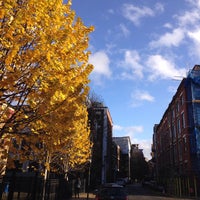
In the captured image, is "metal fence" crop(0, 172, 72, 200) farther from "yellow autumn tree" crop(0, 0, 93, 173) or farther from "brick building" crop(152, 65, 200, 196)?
"brick building" crop(152, 65, 200, 196)

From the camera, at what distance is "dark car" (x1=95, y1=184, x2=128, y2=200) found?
12744mm

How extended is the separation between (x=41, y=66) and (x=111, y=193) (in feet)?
29.7

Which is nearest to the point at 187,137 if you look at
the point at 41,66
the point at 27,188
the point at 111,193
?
the point at 111,193

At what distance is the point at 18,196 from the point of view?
44.0 ft

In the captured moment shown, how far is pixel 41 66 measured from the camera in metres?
6.27

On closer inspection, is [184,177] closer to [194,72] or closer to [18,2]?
[194,72]

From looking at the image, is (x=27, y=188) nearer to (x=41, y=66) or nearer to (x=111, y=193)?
(x=111, y=193)

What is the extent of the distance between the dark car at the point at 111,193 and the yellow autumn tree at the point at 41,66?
6500mm

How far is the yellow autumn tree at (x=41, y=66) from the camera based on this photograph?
6000 millimetres

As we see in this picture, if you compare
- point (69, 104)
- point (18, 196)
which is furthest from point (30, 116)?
point (18, 196)

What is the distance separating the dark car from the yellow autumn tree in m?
6.50

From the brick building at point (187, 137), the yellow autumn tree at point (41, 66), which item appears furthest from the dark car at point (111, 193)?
the brick building at point (187, 137)

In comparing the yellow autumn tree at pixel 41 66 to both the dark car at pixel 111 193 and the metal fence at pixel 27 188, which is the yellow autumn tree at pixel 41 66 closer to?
the metal fence at pixel 27 188

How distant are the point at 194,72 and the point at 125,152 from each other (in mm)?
89422
